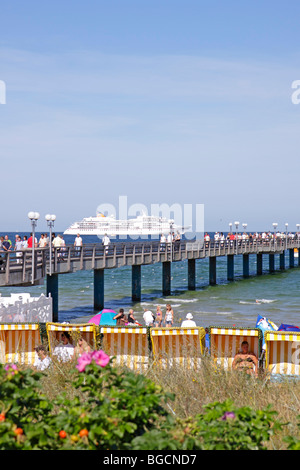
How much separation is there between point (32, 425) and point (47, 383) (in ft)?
10.8

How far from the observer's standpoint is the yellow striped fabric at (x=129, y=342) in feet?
34.7

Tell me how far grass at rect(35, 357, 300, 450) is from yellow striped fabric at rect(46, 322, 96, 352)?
273 cm

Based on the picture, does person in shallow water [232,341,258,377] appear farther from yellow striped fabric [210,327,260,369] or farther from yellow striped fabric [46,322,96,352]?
yellow striped fabric [46,322,96,352]

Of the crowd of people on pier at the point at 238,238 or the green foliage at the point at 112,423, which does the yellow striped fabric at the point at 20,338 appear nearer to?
the green foliage at the point at 112,423

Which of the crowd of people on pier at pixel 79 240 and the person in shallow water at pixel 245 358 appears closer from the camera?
the person in shallow water at pixel 245 358

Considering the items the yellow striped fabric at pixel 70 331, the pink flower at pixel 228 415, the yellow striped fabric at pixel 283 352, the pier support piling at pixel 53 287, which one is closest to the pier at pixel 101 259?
the pier support piling at pixel 53 287

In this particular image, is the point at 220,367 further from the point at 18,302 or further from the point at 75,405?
the point at 18,302

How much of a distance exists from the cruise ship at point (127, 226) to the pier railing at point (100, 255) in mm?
86286

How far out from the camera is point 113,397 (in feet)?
13.9

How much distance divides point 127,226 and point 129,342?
12810 cm

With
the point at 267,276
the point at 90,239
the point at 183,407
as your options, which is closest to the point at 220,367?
the point at 183,407

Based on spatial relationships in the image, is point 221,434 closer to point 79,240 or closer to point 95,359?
point 95,359

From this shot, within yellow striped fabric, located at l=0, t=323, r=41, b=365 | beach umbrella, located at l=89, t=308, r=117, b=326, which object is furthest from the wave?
yellow striped fabric, located at l=0, t=323, r=41, b=365

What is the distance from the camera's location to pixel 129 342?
35.4 ft
